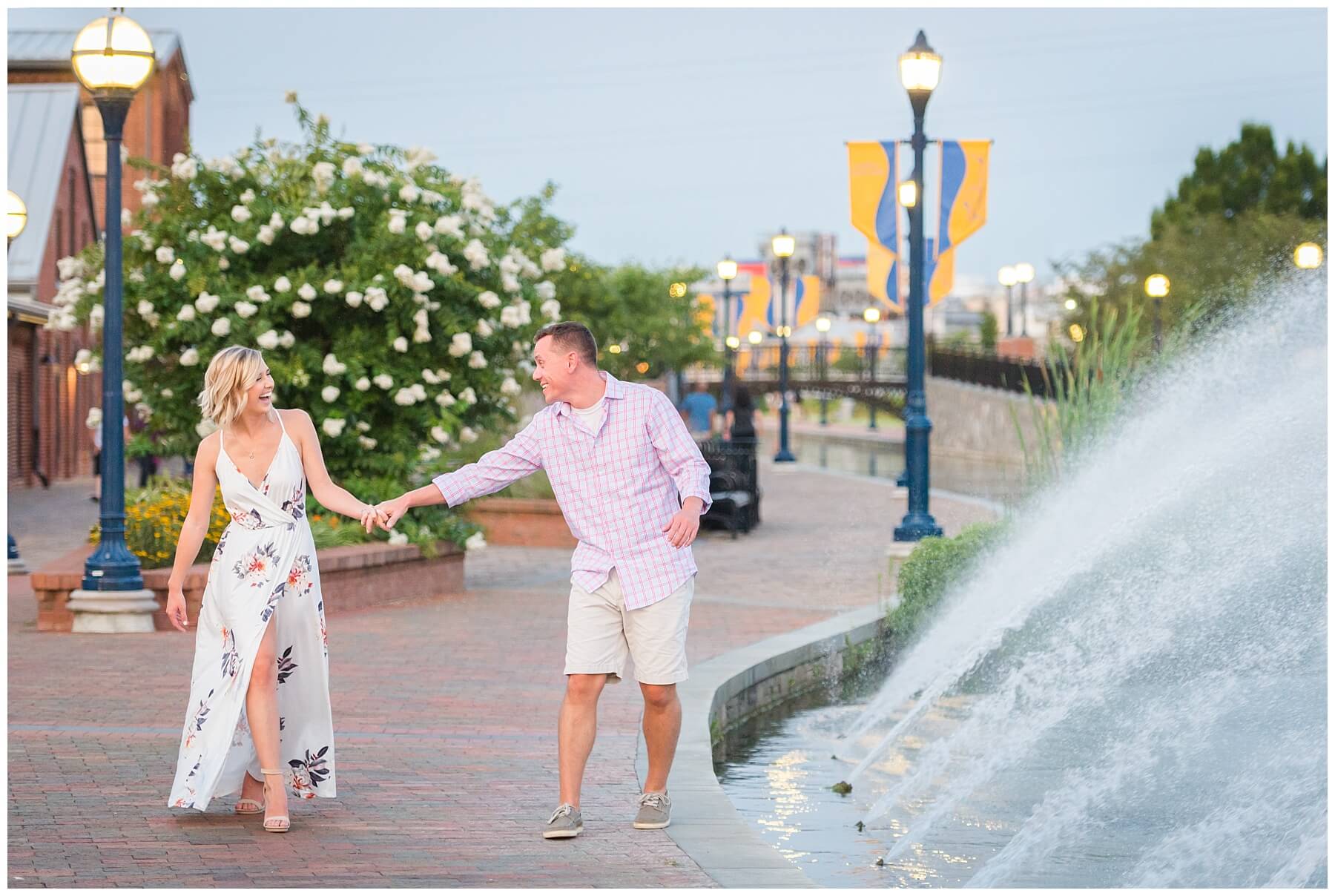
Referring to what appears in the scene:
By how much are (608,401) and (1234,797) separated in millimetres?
3273

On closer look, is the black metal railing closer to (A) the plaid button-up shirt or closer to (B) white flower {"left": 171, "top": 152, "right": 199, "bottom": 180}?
(B) white flower {"left": 171, "top": 152, "right": 199, "bottom": 180}

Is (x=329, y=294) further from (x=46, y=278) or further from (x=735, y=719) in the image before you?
(x=46, y=278)

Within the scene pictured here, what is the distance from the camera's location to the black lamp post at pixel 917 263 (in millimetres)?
15242

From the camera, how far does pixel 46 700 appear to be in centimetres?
870

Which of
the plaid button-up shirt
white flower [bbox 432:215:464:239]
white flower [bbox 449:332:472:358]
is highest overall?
white flower [bbox 432:215:464:239]

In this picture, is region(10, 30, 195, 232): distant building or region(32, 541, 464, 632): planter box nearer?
region(32, 541, 464, 632): planter box

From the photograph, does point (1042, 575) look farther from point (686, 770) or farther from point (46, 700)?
point (46, 700)

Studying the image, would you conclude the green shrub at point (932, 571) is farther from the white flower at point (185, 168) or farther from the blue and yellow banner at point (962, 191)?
the blue and yellow banner at point (962, 191)

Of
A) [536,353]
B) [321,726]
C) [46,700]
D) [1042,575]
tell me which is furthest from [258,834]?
[1042,575]

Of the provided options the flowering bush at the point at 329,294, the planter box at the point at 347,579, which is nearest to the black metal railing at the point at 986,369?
the flowering bush at the point at 329,294

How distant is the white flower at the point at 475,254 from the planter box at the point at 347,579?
226 cm

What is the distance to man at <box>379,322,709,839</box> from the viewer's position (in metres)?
5.95

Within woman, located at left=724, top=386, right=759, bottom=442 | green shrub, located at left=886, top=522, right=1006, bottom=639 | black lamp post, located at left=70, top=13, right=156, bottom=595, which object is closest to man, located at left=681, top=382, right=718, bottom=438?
woman, located at left=724, top=386, right=759, bottom=442

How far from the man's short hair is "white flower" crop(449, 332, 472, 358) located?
787 cm
